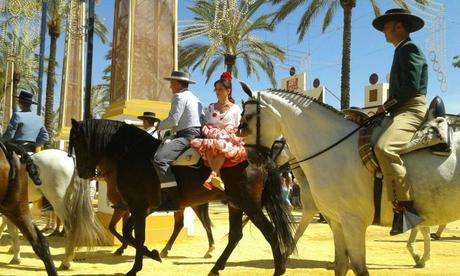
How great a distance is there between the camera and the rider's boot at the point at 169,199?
660 centimetres

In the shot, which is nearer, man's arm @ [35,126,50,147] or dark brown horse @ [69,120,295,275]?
dark brown horse @ [69,120,295,275]

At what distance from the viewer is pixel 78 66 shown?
24141 millimetres

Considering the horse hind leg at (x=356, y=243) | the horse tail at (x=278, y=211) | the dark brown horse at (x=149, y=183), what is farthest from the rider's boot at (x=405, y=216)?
the dark brown horse at (x=149, y=183)

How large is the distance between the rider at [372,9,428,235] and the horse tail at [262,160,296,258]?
2126 mm

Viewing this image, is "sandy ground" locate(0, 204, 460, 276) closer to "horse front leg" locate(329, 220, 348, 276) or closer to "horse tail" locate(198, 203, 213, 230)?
"horse tail" locate(198, 203, 213, 230)

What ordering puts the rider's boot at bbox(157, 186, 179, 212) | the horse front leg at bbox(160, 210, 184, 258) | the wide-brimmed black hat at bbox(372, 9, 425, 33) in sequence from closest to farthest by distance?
the wide-brimmed black hat at bbox(372, 9, 425, 33) < the rider's boot at bbox(157, 186, 179, 212) < the horse front leg at bbox(160, 210, 184, 258)

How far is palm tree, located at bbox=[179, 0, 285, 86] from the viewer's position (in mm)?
22828

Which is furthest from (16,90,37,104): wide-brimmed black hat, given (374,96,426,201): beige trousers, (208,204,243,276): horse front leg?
(374,96,426,201): beige trousers

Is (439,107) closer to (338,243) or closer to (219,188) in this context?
(338,243)

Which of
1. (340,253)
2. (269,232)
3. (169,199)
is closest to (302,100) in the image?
(340,253)

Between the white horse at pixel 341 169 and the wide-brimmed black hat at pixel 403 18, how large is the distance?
1.07 metres

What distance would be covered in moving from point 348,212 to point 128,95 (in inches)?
290

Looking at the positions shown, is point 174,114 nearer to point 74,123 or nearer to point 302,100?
point 74,123

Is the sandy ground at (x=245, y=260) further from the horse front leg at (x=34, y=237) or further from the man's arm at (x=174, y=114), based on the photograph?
the man's arm at (x=174, y=114)
